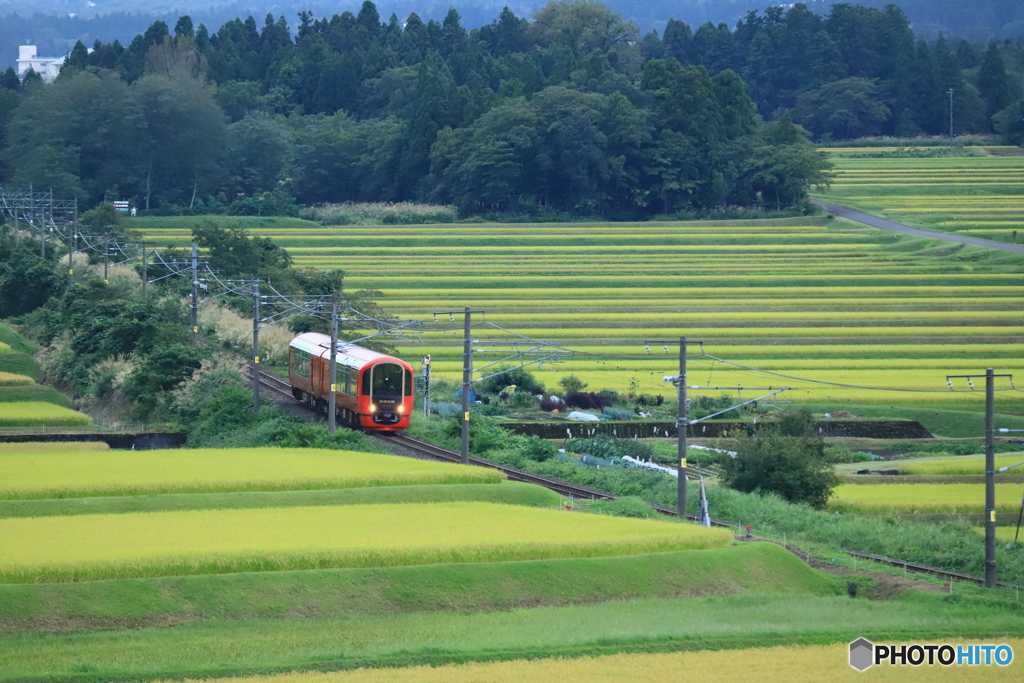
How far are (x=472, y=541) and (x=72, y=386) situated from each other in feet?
103

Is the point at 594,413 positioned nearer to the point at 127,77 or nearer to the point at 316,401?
the point at 316,401

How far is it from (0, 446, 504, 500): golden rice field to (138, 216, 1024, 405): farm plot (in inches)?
456

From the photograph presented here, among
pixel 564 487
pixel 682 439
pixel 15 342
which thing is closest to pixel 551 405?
pixel 564 487

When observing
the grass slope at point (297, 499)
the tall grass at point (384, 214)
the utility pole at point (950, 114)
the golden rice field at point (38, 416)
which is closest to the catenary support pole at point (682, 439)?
the grass slope at point (297, 499)

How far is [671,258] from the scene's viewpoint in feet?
265

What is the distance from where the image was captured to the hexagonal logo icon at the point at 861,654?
19625mm

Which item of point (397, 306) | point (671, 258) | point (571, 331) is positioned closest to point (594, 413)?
point (571, 331)

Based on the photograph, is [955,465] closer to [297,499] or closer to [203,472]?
[297,499]

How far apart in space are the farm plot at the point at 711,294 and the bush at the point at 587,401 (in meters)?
1.61

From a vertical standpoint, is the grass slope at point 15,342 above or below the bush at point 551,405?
above

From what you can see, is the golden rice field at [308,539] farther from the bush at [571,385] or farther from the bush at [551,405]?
the bush at [571,385]

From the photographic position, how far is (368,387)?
39500mm

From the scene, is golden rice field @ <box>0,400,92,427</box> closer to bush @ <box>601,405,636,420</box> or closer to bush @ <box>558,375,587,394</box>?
bush @ <box>558,375,587,394</box>

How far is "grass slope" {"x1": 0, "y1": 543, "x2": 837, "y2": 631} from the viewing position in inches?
840
